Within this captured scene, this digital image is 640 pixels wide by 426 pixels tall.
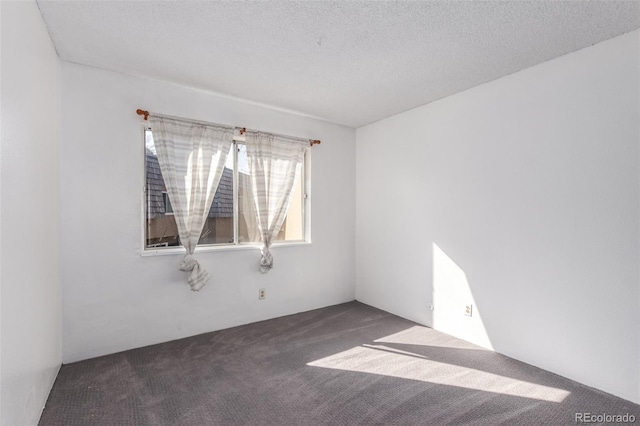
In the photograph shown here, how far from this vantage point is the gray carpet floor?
77.9 inches

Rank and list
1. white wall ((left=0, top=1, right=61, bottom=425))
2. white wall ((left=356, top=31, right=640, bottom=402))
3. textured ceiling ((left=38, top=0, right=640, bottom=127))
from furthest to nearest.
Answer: white wall ((left=356, top=31, right=640, bottom=402)) < textured ceiling ((left=38, top=0, right=640, bottom=127)) < white wall ((left=0, top=1, right=61, bottom=425))

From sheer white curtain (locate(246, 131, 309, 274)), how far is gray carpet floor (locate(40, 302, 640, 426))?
115 centimetres

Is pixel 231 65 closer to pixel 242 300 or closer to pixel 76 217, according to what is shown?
pixel 76 217

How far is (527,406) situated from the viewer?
6.83ft

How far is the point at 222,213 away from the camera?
3.49 m

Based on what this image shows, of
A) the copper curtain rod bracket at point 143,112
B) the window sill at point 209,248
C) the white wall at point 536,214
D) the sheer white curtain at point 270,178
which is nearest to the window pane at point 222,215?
the window sill at point 209,248

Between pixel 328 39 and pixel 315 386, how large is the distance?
8.30 ft

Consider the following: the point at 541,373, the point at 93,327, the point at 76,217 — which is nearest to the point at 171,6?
the point at 76,217

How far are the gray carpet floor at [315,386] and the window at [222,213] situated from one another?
3.33 feet

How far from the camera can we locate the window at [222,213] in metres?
3.04

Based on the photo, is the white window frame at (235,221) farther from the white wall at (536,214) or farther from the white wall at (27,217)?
the white wall at (536,214)

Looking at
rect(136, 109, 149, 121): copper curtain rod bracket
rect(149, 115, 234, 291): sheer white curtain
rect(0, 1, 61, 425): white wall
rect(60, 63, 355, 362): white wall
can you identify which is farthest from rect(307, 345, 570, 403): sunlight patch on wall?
rect(136, 109, 149, 121): copper curtain rod bracket

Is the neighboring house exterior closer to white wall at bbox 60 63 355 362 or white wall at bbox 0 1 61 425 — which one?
white wall at bbox 60 63 355 362

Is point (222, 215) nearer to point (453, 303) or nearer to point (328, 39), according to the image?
point (328, 39)
